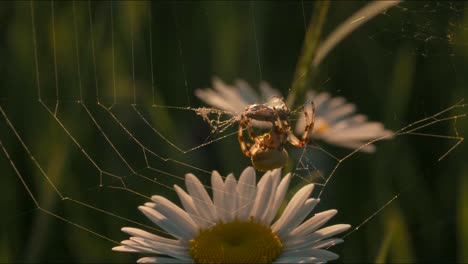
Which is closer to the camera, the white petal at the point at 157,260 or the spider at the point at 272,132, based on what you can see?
the white petal at the point at 157,260

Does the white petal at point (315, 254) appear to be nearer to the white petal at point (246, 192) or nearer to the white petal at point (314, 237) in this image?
the white petal at point (314, 237)

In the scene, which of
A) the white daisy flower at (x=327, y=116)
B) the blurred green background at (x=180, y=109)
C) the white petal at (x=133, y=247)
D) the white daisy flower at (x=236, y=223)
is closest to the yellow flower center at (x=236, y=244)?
the white daisy flower at (x=236, y=223)

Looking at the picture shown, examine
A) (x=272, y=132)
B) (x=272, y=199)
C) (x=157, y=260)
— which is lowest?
(x=157, y=260)

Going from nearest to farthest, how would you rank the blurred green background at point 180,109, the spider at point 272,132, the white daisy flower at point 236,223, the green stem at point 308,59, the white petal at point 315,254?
the white petal at point 315,254, the white daisy flower at point 236,223, the spider at point 272,132, the green stem at point 308,59, the blurred green background at point 180,109

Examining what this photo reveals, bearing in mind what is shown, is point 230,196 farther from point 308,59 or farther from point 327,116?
point 327,116

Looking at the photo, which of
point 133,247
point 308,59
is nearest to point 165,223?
point 133,247

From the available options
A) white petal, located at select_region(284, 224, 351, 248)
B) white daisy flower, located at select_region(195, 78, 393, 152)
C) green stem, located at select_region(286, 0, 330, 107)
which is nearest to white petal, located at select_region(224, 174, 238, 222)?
white petal, located at select_region(284, 224, 351, 248)
